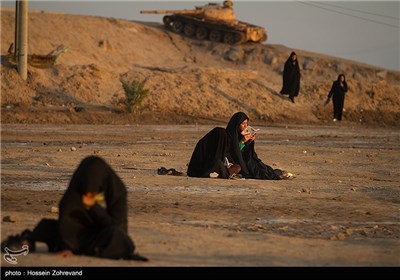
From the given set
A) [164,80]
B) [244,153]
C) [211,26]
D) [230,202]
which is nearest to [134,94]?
[164,80]

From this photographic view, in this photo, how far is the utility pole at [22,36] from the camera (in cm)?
3017

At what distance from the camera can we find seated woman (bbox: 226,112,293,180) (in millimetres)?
16391

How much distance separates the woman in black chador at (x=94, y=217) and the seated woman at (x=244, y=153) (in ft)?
23.2

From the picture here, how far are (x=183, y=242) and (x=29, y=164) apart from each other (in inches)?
309

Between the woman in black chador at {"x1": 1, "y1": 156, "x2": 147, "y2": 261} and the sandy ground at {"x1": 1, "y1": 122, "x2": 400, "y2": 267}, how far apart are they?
0.11 m

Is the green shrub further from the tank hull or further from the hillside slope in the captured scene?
the tank hull

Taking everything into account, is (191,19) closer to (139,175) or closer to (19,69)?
(19,69)

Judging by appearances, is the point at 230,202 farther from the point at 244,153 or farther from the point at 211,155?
the point at 244,153

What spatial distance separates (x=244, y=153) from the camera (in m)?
16.6

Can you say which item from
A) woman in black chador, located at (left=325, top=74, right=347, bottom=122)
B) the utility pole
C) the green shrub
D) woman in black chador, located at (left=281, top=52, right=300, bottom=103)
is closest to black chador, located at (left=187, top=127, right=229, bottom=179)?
the utility pole

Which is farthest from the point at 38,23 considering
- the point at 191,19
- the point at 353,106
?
the point at 353,106

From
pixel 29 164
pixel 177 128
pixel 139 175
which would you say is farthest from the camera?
pixel 177 128

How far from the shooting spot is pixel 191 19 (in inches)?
1730

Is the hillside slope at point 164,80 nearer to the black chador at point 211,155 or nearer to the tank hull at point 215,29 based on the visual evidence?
the tank hull at point 215,29
